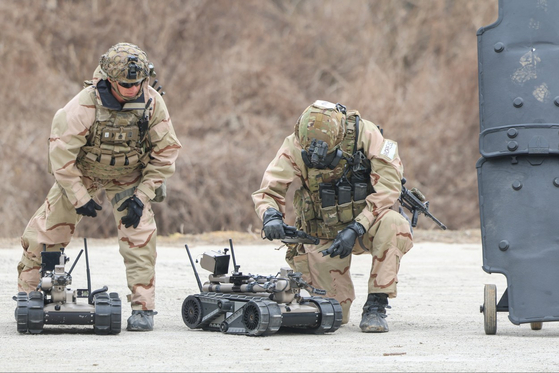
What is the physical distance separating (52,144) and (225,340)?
1.74 metres

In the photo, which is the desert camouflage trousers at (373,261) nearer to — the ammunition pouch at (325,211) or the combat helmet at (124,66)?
the ammunition pouch at (325,211)

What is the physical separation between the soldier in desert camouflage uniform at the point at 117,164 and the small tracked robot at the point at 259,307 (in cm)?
41

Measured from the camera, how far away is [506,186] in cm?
593

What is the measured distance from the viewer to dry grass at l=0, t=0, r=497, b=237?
16953 millimetres

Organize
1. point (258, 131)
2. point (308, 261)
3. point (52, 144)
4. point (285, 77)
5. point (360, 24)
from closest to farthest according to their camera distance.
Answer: point (52, 144), point (308, 261), point (258, 131), point (285, 77), point (360, 24)

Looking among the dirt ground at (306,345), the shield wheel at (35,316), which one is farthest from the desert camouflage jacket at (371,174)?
the shield wheel at (35,316)

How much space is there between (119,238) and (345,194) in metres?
1.54

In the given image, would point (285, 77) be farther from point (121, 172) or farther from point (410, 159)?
point (121, 172)

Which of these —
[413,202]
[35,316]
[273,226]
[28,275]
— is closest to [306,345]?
[273,226]

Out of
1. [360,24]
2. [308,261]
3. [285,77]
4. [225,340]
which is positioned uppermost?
[360,24]

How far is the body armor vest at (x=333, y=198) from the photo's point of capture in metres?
6.64

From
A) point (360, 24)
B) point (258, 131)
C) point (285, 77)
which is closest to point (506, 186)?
point (258, 131)

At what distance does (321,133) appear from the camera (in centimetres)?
631

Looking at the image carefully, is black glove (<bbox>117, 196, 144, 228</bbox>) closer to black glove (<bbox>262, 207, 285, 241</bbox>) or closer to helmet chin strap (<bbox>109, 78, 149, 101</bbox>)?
helmet chin strap (<bbox>109, 78, 149, 101</bbox>)
